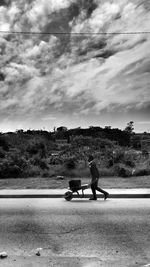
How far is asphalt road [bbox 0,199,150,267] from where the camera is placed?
5.68m

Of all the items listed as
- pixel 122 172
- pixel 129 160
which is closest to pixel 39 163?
pixel 129 160

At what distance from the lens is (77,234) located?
7324 mm

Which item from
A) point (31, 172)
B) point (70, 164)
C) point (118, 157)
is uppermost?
point (118, 157)

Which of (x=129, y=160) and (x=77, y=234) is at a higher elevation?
(x=129, y=160)

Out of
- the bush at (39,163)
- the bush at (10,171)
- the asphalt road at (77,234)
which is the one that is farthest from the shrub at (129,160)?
the asphalt road at (77,234)

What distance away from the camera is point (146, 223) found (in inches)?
318

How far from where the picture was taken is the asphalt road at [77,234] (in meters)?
5.68

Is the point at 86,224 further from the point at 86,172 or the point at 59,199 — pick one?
the point at 86,172

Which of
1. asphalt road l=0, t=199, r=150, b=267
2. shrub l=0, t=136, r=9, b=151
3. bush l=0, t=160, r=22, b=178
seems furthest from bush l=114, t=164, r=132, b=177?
shrub l=0, t=136, r=9, b=151

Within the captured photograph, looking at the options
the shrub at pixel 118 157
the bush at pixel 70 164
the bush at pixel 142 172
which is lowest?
the bush at pixel 142 172

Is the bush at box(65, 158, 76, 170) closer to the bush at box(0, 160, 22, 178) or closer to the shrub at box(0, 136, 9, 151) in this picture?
the bush at box(0, 160, 22, 178)

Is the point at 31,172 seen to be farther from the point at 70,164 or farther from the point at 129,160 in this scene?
the point at 129,160

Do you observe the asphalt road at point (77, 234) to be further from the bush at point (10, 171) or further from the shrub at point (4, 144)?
the shrub at point (4, 144)

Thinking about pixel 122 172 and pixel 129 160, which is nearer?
pixel 122 172
